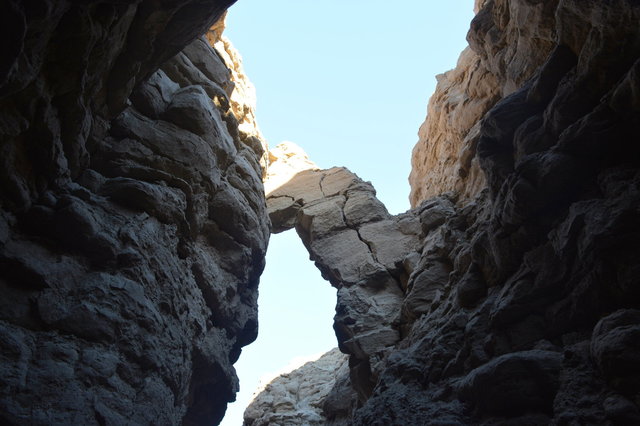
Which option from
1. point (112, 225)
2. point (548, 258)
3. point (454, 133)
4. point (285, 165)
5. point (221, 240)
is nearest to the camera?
point (548, 258)

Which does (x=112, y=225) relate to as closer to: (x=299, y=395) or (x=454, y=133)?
(x=454, y=133)

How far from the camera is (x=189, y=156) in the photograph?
40.5 feet

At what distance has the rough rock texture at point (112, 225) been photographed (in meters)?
7.21

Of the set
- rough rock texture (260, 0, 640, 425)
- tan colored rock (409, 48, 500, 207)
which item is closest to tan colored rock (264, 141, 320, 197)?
tan colored rock (409, 48, 500, 207)

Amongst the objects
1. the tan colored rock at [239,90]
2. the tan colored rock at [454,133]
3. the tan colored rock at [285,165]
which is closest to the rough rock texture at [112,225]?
the tan colored rock at [239,90]

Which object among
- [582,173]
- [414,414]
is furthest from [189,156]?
[582,173]

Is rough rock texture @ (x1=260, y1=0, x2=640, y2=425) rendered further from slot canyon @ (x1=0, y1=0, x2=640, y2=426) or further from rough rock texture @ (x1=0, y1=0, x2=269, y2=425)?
rough rock texture @ (x1=0, y1=0, x2=269, y2=425)

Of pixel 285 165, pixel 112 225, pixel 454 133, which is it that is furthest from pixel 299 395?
pixel 112 225

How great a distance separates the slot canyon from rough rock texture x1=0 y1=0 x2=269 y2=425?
4 centimetres

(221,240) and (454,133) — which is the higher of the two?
(454,133)

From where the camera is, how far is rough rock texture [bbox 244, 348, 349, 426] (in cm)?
1931

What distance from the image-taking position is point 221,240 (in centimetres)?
1353

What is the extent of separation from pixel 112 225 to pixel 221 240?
14.0 feet

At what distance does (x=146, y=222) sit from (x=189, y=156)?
2.62m
